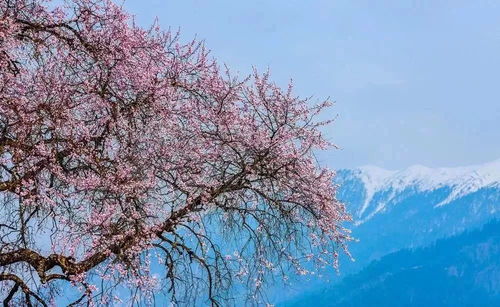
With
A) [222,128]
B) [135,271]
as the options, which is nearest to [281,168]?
[222,128]

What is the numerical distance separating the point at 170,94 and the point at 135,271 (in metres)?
3.24

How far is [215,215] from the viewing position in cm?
1259

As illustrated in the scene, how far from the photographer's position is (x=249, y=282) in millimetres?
12188

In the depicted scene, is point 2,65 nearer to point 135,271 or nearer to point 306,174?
point 135,271

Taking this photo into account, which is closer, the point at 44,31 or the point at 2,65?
the point at 2,65

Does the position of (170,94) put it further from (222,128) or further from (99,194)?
(99,194)

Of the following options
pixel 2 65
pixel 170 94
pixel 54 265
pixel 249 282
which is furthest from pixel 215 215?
pixel 2 65

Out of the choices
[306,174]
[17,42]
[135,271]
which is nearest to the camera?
[135,271]

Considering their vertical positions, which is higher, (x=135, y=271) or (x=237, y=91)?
(x=237, y=91)

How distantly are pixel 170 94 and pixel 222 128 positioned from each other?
1.02 meters

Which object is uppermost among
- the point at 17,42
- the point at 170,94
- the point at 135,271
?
the point at 17,42

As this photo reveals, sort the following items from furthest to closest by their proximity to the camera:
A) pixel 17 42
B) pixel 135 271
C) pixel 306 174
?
1. pixel 306 174
2. pixel 17 42
3. pixel 135 271

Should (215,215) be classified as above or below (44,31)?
below

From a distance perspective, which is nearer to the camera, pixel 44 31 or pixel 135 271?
pixel 135 271
